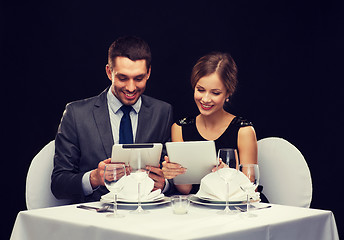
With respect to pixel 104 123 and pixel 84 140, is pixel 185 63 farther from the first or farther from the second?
pixel 84 140

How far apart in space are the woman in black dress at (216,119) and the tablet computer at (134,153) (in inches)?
27.4

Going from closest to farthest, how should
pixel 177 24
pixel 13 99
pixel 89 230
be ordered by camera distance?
pixel 89 230, pixel 13 99, pixel 177 24

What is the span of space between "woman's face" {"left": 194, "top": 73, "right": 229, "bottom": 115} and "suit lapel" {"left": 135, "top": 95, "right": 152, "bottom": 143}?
1.04 feet

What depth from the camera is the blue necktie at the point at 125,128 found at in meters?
2.83

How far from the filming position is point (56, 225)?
5.82ft

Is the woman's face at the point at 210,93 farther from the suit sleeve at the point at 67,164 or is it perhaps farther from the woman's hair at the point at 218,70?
the suit sleeve at the point at 67,164

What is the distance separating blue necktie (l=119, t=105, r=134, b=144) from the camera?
2830mm

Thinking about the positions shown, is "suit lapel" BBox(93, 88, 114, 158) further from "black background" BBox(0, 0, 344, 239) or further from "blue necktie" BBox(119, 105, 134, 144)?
"black background" BBox(0, 0, 344, 239)

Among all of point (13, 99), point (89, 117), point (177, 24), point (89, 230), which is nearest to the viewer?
point (89, 230)

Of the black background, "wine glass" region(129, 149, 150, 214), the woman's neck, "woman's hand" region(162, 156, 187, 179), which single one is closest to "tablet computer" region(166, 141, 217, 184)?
"woman's hand" region(162, 156, 187, 179)

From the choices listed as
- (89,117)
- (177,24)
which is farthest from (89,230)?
(177,24)

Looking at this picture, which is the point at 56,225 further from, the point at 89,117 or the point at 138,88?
the point at 138,88

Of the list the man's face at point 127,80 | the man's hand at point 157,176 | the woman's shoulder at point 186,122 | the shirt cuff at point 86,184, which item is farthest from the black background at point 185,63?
the man's hand at point 157,176

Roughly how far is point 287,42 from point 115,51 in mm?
1448
